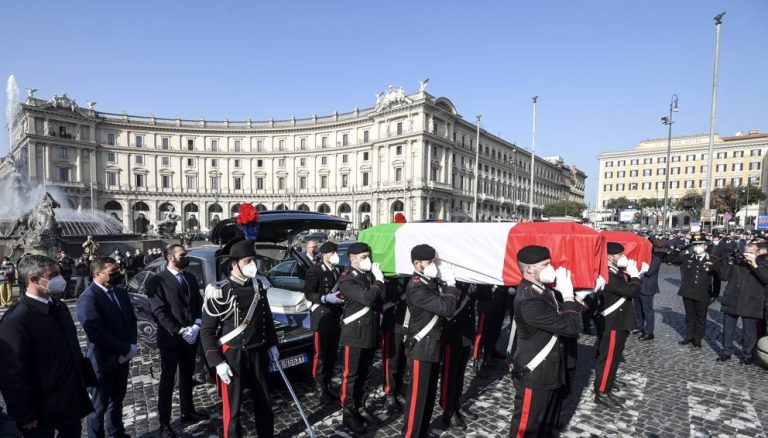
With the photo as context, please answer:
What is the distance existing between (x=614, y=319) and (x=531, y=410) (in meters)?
2.48

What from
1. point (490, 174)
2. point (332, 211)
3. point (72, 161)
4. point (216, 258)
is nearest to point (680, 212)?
point (490, 174)

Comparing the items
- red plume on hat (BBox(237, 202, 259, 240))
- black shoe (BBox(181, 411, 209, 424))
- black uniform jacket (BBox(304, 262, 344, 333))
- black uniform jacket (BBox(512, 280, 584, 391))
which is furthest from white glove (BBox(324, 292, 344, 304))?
black uniform jacket (BBox(512, 280, 584, 391))

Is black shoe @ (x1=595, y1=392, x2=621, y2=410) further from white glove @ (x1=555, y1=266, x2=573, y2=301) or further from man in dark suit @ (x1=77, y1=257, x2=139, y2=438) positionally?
man in dark suit @ (x1=77, y1=257, x2=139, y2=438)

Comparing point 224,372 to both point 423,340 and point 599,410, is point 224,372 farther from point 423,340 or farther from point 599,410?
point 599,410

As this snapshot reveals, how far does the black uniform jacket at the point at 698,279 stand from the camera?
22.8 ft

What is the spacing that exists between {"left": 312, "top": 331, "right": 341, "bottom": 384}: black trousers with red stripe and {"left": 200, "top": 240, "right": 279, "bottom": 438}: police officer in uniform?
144cm

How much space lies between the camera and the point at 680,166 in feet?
256

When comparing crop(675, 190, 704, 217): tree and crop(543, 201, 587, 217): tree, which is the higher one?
crop(675, 190, 704, 217): tree

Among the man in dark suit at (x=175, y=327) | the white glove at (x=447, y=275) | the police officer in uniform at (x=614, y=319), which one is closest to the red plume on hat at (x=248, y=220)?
the man in dark suit at (x=175, y=327)

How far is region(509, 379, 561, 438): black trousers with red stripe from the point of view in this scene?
318 centimetres

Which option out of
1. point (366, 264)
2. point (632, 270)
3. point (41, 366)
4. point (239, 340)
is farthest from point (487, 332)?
point (41, 366)

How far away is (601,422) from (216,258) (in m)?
5.51

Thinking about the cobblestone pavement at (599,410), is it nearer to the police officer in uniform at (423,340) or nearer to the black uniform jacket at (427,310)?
the police officer in uniform at (423,340)

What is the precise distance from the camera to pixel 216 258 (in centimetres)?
546
